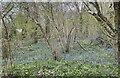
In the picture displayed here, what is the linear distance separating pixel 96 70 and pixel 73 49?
1.49ft

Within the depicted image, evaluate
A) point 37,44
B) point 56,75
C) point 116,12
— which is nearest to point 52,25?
point 37,44

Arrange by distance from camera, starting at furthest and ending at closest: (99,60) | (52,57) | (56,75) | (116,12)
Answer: (52,57) < (99,60) < (56,75) < (116,12)

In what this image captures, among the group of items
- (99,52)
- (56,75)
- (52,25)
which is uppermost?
(52,25)

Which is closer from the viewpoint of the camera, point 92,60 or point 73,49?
point 92,60

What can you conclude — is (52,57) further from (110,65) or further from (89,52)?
(110,65)

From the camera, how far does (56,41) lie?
2.37 m

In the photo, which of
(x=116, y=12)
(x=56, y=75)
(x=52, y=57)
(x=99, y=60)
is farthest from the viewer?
(x=52, y=57)

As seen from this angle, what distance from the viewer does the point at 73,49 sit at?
2.32 metres

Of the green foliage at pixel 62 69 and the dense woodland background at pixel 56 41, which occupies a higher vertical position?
the dense woodland background at pixel 56 41

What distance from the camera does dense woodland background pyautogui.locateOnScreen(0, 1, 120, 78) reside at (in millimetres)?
1903

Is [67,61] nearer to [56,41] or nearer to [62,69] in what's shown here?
[62,69]

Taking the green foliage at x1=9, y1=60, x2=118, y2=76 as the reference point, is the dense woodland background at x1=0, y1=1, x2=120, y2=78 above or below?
above

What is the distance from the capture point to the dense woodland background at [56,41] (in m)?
1.90

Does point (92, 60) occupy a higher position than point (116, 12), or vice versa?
point (116, 12)
